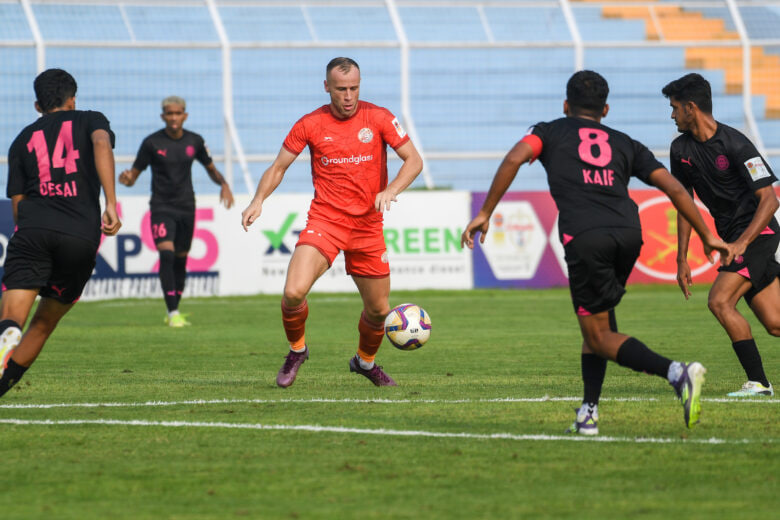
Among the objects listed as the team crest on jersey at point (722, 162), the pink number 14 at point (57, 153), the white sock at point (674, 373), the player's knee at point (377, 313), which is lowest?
the white sock at point (674, 373)

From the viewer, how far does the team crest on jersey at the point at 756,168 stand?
8.04m

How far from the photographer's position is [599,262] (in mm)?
6336

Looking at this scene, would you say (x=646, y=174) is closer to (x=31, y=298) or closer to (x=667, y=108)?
(x=31, y=298)

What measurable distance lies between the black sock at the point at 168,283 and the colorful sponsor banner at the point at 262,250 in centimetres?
442

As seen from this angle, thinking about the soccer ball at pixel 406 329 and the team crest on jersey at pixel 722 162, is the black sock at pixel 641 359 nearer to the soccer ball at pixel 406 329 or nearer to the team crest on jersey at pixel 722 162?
the team crest on jersey at pixel 722 162

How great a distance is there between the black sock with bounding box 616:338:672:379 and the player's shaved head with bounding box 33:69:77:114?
3516 millimetres

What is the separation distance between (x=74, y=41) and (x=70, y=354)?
10561 mm

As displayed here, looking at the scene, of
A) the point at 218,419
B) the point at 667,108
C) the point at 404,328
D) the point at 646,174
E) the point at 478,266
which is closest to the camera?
the point at 646,174

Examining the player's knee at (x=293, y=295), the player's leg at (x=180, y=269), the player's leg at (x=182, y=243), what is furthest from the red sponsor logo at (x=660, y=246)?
the player's knee at (x=293, y=295)

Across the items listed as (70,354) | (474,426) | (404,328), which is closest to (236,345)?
(70,354)

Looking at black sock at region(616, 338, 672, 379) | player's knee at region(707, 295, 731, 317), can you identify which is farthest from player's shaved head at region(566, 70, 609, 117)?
player's knee at region(707, 295, 731, 317)

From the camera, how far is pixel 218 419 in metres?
7.03

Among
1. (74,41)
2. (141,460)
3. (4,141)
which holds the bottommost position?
(141,460)

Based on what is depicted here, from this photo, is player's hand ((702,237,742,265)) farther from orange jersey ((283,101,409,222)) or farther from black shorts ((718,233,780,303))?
orange jersey ((283,101,409,222))
